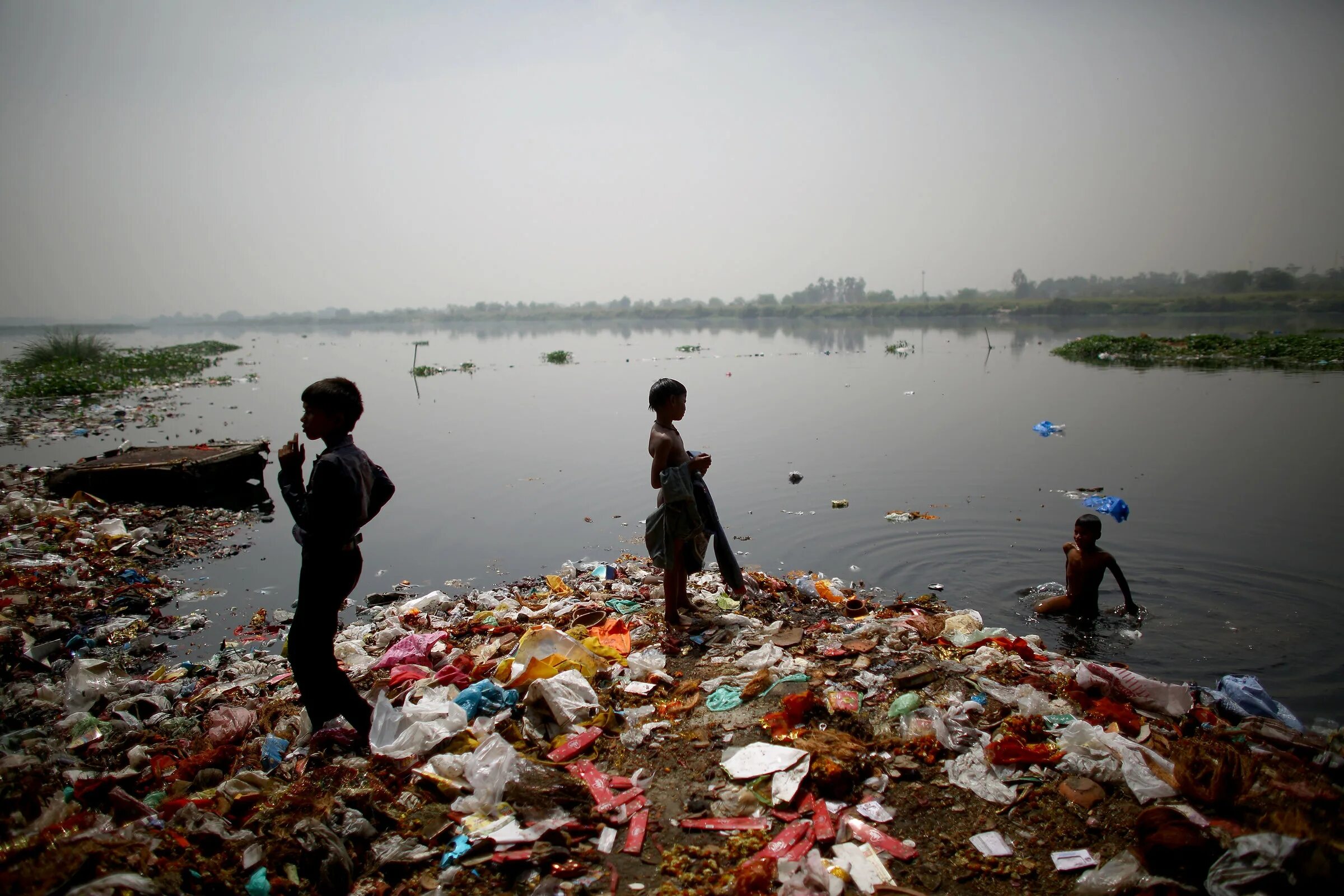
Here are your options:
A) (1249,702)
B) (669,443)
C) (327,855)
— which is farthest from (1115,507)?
(327,855)

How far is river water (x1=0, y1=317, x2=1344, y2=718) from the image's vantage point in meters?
6.23

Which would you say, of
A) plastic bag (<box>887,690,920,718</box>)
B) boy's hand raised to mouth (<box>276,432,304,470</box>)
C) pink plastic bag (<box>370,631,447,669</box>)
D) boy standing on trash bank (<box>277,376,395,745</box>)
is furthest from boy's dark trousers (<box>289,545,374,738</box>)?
plastic bag (<box>887,690,920,718</box>)

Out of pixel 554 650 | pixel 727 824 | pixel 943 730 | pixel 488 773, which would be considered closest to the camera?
pixel 727 824

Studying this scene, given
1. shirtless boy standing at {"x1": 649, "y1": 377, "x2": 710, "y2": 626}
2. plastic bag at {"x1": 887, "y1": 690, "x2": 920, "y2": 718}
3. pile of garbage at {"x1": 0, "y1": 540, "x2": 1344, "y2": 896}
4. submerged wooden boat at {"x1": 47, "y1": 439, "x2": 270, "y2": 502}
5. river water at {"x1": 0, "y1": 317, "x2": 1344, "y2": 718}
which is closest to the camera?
pile of garbage at {"x1": 0, "y1": 540, "x2": 1344, "y2": 896}

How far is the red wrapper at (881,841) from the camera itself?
8.81 ft

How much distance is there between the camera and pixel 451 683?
411 centimetres

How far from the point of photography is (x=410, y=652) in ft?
15.5

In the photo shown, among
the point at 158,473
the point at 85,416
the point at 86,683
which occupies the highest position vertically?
the point at 85,416

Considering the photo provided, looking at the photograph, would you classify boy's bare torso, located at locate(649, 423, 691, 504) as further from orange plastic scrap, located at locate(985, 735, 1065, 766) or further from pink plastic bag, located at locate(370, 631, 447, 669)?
orange plastic scrap, located at locate(985, 735, 1065, 766)

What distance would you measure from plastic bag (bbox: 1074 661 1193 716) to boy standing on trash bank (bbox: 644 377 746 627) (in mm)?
2269

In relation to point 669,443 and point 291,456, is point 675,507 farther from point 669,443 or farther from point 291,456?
point 291,456

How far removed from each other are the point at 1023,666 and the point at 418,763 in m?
3.52

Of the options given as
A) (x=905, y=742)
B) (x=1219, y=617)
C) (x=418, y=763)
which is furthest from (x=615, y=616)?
(x=1219, y=617)

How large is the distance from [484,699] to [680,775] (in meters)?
1.27
